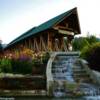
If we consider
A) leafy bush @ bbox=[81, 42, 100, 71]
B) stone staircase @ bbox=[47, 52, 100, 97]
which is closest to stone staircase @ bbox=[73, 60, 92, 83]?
stone staircase @ bbox=[47, 52, 100, 97]

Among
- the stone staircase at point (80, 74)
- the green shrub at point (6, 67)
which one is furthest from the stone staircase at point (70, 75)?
the green shrub at point (6, 67)

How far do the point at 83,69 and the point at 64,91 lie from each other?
13.8 feet

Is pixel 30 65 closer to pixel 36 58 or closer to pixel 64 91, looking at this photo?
pixel 36 58

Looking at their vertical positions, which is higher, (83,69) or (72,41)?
(72,41)

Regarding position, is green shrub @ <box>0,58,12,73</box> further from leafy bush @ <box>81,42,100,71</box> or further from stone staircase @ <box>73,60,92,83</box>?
leafy bush @ <box>81,42,100,71</box>

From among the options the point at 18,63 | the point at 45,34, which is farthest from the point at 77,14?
the point at 18,63

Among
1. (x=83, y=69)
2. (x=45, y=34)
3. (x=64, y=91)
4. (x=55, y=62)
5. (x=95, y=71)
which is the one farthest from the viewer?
(x=45, y=34)

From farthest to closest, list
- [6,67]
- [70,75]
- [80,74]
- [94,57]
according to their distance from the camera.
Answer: [94,57] < [6,67] < [80,74] < [70,75]

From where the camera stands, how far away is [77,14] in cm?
3503

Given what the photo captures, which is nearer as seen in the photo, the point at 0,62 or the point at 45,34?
the point at 0,62

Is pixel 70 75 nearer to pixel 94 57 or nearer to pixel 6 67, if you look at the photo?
pixel 94 57

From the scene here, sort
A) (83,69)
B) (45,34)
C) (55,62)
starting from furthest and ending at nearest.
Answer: (45,34) < (55,62) < (83,69)

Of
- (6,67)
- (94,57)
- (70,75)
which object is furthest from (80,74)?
(6,67)

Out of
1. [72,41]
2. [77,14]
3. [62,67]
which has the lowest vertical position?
[62,67]
